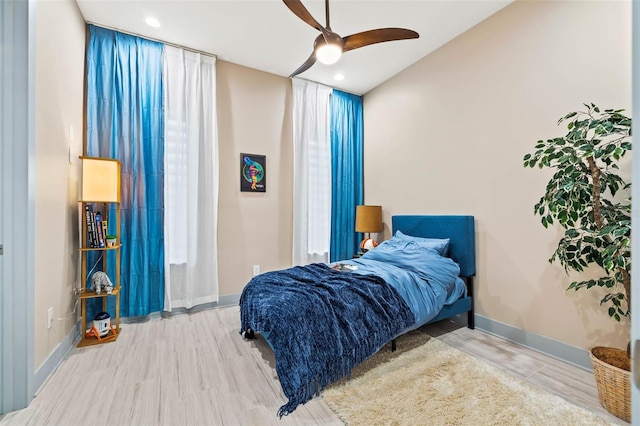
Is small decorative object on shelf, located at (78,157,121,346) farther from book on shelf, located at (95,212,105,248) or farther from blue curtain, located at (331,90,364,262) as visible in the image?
blue curtain, located at (331,90,364,262)

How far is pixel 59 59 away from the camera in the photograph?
7.16 ft

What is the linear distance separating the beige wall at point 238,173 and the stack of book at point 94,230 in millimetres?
1213

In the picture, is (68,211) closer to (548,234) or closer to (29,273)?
(29,273)

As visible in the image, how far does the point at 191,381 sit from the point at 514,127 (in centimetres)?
340

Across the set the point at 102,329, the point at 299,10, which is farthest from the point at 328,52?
the point at 102,329

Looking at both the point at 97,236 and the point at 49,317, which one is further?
the point at 97,236

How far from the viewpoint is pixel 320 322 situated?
185 centimetres

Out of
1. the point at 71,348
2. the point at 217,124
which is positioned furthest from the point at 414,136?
the point at 71,348

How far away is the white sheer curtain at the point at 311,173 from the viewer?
3920 mm

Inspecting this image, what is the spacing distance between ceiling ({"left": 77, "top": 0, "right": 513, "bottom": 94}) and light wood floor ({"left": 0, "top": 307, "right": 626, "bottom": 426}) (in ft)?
10.1

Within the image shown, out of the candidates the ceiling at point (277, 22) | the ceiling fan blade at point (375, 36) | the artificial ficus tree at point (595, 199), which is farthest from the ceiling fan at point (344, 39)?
the artificial ficus tree at point (595, 199)

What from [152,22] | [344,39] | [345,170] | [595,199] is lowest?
[595,199]

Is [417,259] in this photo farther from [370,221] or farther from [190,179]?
[190,179]

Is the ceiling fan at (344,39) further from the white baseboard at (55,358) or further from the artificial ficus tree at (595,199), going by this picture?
the white baseboard at (55,358)
